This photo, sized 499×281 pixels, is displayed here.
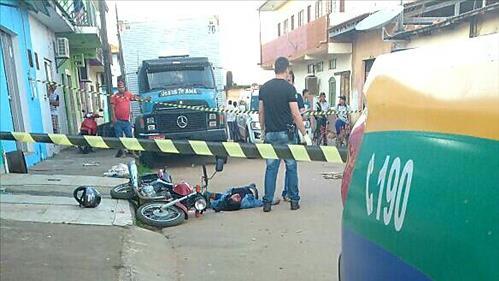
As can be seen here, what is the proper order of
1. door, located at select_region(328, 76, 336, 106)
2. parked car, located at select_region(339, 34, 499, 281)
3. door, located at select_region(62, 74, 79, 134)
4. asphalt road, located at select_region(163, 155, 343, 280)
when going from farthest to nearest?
door, located at select_region(328, 76, 336, 106), door, located at select_region(62, 74, 79, 134), asphalt road, located at select_region(163, 155, 343, 280), parked car, located at select_region(339, 34, 499, 281)

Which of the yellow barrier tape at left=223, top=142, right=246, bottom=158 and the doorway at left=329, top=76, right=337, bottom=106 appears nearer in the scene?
the yellow barrier tape at left=223, top=142, right=246, bottom=158

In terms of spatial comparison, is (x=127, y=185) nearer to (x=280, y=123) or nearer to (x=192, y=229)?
(x=192, y=229)

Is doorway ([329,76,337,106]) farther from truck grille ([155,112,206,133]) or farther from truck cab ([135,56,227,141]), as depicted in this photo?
truck grille ([155,112,206,133])

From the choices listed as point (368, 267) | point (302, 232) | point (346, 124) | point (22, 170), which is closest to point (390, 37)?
point (346, 124)

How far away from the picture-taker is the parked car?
39.1 inches

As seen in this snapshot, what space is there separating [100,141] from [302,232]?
261 cm

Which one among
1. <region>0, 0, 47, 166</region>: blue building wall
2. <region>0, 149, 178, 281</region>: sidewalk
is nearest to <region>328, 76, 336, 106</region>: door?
<region>0, 0, 47, 166</region>: blue building wall

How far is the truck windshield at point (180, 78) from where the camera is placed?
11.4 metres

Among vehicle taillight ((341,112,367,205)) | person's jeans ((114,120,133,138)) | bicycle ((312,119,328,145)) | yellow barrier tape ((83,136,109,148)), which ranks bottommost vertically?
bicycle ((312,119,328,145))

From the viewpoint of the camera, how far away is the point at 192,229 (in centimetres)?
537

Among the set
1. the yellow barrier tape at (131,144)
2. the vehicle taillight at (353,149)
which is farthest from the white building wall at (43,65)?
the vehicle taillight at (353,149)

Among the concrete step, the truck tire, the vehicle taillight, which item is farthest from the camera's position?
the truck tire

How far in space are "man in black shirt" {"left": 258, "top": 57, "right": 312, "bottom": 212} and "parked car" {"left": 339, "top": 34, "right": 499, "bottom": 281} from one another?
4300 millimetres

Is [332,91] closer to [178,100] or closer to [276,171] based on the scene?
[178,100]
